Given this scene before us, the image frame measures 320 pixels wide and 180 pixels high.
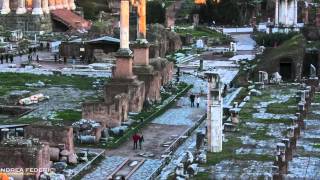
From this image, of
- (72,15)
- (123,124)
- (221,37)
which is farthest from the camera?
(72,15)

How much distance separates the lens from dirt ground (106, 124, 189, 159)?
29.8m

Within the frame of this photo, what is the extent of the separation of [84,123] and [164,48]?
99.5 feet

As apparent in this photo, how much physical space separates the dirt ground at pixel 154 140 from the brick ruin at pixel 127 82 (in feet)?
4.87

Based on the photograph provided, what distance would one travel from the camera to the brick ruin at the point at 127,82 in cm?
3359

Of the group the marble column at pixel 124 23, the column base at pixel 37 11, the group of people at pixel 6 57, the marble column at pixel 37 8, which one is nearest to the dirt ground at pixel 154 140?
the marble column at pixel 124 23

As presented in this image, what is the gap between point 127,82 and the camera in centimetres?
3741

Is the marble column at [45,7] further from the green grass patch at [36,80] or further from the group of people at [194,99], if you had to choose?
the group of people at [194,99]

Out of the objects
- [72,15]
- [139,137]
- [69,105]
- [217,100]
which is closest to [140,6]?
[69,105]

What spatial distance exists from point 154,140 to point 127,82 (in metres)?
5.94

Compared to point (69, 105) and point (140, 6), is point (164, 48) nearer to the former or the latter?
point (140, 6)

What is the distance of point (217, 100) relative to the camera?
26062mm

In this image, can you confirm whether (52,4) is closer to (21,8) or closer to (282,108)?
(21,8)

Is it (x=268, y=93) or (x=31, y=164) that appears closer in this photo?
(x=31, y=164)

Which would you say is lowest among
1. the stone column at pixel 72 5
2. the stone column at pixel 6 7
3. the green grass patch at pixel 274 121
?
the green grass patch at pixel 274 121
